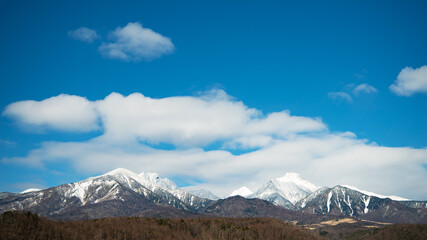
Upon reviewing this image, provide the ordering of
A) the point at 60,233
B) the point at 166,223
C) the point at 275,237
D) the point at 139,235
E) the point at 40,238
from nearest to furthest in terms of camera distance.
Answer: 1. the point at 40,238
2. the point at 60,233
3. the point at 139,235
4. the point at 166,223
5. the point at 275,237

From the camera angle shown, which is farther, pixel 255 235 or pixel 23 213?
pixel 255 235

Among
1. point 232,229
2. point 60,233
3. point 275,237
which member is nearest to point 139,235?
point 60,233

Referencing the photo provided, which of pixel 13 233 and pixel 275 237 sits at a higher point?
pixel 13 233

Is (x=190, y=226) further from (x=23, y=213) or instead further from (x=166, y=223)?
(x=23, y=213)

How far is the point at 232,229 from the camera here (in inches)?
7205

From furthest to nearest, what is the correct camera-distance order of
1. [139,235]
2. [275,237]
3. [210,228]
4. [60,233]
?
[275,237] < [210,228] < [139,235] < [60,233]

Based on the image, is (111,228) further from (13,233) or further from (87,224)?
(13,233)

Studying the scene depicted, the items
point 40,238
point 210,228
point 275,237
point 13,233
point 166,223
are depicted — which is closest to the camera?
point 13,233

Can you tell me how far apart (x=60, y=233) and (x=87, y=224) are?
94.1ft

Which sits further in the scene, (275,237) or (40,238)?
(275,237)

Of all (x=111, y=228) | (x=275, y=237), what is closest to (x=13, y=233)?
(x=111, y=228)

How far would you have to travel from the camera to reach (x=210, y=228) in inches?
7190

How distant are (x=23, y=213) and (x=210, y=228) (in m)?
108

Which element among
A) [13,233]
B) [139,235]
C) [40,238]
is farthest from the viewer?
[139,235]
